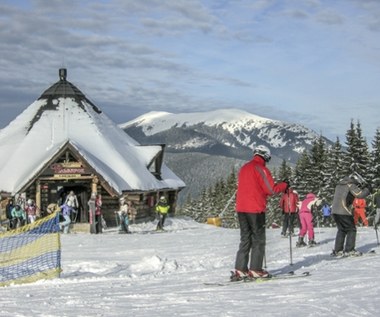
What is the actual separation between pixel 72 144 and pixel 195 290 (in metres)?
21.7

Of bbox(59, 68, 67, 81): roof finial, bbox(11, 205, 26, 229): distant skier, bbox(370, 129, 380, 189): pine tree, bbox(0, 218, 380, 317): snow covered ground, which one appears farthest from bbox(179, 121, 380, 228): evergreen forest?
bbox(0, 218, 380, 317): snow covered ground

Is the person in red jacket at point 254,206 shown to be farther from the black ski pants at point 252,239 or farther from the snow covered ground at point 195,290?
the snow covered ground at point 195,290

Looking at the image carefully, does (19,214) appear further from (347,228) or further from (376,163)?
(376,163)

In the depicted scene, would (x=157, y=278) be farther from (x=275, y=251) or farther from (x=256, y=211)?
(x=275, y=251)

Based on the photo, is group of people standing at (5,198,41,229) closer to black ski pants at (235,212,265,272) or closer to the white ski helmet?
black ski pants at (235,212,265,272)

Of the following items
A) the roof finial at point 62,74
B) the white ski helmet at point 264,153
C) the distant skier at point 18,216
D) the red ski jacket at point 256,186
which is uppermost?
the roof finial at point 62,74

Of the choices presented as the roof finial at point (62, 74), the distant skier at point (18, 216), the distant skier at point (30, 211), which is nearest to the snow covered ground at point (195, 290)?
the distant skier at point (18, 216)

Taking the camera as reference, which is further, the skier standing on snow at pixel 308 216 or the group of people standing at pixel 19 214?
the group of people standing at pixel 19 214

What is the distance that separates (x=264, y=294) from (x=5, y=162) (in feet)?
89.4

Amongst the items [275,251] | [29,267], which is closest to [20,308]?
[29,267]

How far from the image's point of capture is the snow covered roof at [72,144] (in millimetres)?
31172

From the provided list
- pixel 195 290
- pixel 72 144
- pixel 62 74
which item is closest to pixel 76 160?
pixel 72 144

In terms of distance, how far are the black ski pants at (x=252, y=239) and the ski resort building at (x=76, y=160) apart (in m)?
17.7

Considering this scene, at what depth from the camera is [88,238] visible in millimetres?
22906
